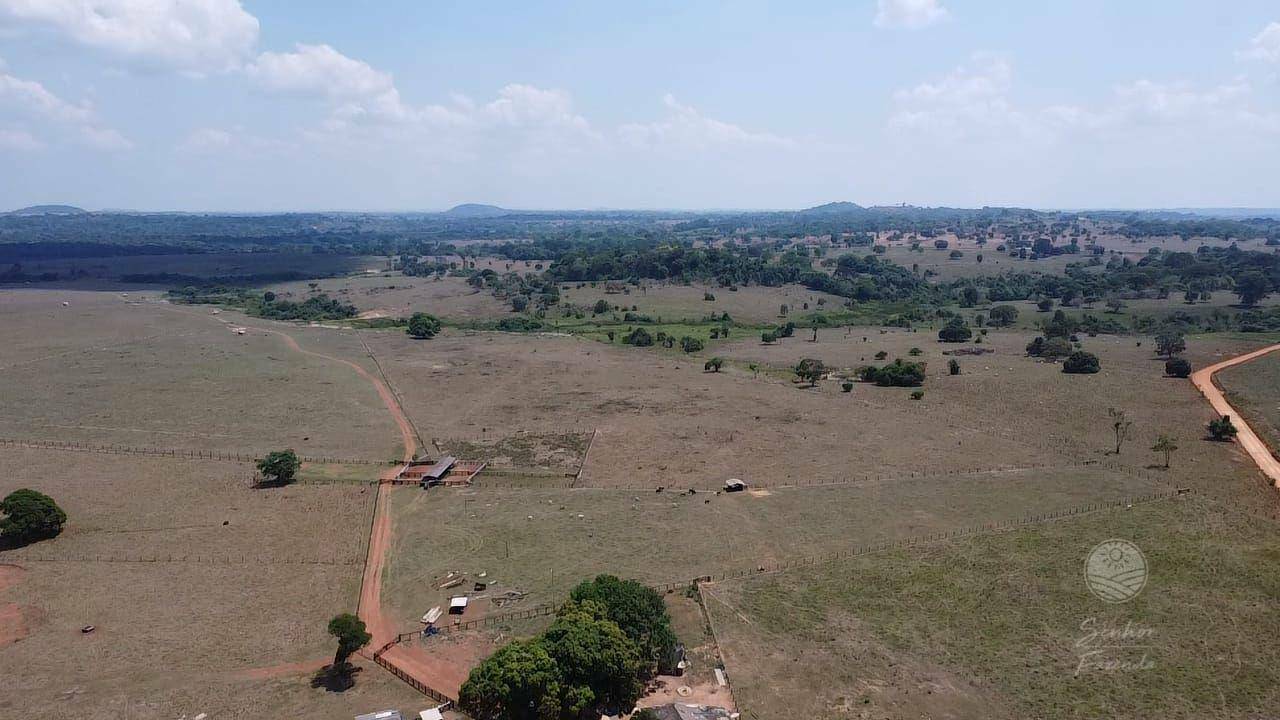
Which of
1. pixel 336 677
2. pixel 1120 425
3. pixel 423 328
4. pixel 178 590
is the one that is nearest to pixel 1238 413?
pixel 1120 425

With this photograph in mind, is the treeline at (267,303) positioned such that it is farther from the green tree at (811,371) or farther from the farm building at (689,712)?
the farm building at (689,712)

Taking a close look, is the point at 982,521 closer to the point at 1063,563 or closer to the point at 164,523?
the point at 1063,563

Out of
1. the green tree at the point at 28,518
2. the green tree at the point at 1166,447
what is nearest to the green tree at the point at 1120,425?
the green tree at the point at 1166,447

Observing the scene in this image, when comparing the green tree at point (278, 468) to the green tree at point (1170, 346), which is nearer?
the green tree at point (278, 468)

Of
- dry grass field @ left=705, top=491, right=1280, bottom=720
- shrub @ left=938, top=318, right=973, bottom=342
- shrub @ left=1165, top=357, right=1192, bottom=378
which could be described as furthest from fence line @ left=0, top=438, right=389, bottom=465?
shrub @ left=938, top=318, right=973, bottom=342

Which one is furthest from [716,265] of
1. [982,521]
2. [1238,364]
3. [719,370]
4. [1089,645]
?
[1089,645]
